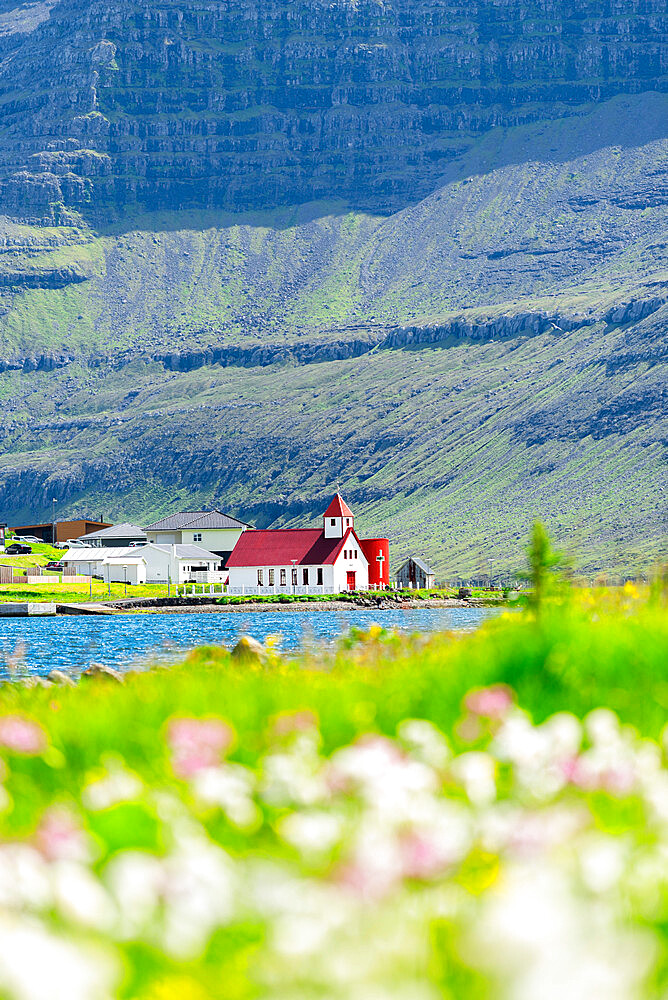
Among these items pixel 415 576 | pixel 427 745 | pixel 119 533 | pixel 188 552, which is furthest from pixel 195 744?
pixel 119 533

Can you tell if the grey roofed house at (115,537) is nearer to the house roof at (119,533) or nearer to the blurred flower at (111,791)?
the house roof at (119,533)

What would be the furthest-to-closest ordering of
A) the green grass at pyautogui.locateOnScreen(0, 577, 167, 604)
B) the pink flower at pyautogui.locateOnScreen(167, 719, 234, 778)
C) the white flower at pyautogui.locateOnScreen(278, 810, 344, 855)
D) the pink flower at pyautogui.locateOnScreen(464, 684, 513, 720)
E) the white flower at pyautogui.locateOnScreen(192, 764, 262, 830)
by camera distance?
1. the green grass at pyautogui.locateOnScreen(0, 577, 167, 604)
2. the pink flower at pyautogui.locateOnScreen(464, 684, 513, 720)
3. the pink flower at pyautogui.locateOnScreen(167, 719, 234, 778)
4. the white flower at pyautogui.locateOnScreen(192, 764, 262, 830)
5. the white flower at pyautogui.locateOnScreen(278, 810, 344, 855)

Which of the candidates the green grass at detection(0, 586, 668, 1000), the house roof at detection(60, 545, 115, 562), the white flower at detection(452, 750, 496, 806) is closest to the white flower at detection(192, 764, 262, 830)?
the green grass at detection(0, 586, 668, 1000)

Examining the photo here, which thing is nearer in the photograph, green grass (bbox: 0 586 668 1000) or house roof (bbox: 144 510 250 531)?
green grass (bbox: 0 586 668 1000)

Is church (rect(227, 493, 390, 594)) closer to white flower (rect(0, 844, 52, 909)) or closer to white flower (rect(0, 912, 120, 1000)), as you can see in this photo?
white flower (rect(0, 844, 52, 909))

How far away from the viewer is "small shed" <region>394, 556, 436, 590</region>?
134 meters

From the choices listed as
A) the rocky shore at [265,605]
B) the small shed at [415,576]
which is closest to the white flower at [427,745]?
the rocky shore at [265,605]

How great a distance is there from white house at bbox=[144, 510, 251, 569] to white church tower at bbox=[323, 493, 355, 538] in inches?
992

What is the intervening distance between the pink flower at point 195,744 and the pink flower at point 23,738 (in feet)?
2.28

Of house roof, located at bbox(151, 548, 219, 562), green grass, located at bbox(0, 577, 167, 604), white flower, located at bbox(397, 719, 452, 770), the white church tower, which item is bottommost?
white flower, located at bbox(397, 719, 452, 770)

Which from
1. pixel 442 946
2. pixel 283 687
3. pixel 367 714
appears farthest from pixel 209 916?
pixel 283 687

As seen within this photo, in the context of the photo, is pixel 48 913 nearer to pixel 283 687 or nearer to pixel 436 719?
pixel 436 719

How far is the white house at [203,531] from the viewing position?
449ft

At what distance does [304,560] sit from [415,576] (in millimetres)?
25953
